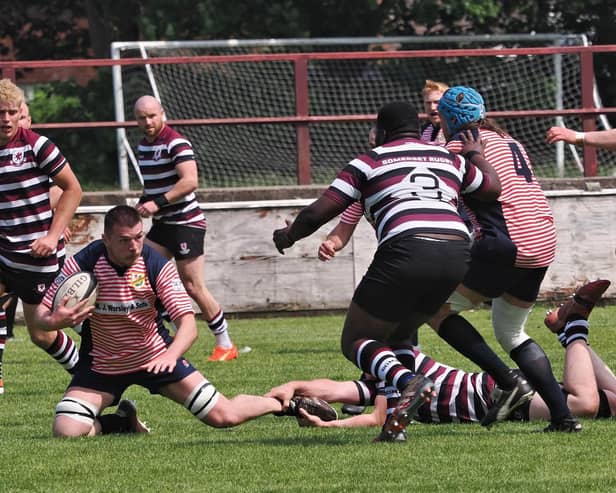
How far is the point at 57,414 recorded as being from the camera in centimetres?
755

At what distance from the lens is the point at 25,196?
918 cm

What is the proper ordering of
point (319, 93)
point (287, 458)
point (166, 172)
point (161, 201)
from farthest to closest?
point (319, 93) < point (166, 172) < point (161, 201) < point (287, 458)

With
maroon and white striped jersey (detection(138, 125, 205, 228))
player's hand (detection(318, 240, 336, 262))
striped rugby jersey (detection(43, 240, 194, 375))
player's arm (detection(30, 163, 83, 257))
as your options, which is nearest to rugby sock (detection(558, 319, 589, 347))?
player's hand (detection(318, 240, 336, 262))

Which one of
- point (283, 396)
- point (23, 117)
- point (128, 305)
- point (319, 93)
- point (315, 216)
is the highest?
point (315, 216)

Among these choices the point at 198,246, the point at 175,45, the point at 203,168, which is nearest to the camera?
the point at 198,246

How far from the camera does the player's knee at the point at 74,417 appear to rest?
24.5 feet

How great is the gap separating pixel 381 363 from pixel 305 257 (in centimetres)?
787

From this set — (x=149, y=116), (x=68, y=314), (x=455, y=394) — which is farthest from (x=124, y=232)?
(x=149, y=116)

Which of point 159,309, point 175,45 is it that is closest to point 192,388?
point 159,309

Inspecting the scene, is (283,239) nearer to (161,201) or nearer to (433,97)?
(433,97)

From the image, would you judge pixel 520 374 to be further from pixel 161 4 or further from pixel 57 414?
pixel 161 4

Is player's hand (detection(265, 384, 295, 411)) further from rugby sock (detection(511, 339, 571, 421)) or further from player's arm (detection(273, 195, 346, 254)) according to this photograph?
rugby sock (detection(511, 339, 571, 421))

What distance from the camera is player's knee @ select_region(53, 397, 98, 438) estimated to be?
7.47m

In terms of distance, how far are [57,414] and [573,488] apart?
2916 mm
